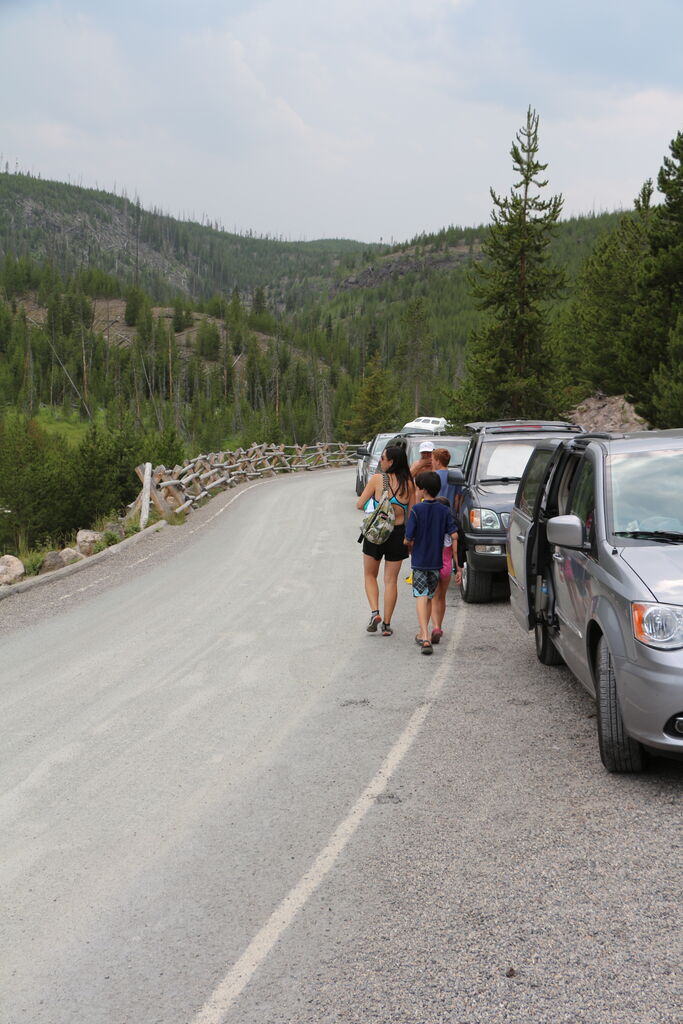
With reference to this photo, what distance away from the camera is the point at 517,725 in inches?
252

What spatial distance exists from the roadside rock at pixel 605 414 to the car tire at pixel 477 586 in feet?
110

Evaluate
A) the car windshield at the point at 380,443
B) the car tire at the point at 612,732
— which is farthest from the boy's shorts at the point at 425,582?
the car windshield at the point at 380,443

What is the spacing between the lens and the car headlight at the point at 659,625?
482cm

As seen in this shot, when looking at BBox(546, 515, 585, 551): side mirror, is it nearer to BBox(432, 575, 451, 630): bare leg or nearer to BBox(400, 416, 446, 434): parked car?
BBox(432, 575, 451, 630): bare leg

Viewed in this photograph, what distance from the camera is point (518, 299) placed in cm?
4553

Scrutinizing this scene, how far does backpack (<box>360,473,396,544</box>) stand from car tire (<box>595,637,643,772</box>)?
4.01 m

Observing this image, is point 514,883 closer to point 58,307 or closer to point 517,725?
point 517,725

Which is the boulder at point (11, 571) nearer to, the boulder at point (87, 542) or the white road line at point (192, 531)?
the boulder at point (87, 542)

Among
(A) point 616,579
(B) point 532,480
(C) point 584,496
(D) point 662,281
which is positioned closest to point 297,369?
(D) point 662,281

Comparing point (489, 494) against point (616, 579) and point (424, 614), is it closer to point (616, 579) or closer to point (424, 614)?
point (424, 614)

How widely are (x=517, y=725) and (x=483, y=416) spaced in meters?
40.9

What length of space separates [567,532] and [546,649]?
2.39 meters

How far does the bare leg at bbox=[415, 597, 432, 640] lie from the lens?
28.6 feet

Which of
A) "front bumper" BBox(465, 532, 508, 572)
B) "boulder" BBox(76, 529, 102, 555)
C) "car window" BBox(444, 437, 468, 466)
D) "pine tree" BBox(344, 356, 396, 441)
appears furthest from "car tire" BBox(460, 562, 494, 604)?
"pine tree" BBox(344, 356, 396, 441)
